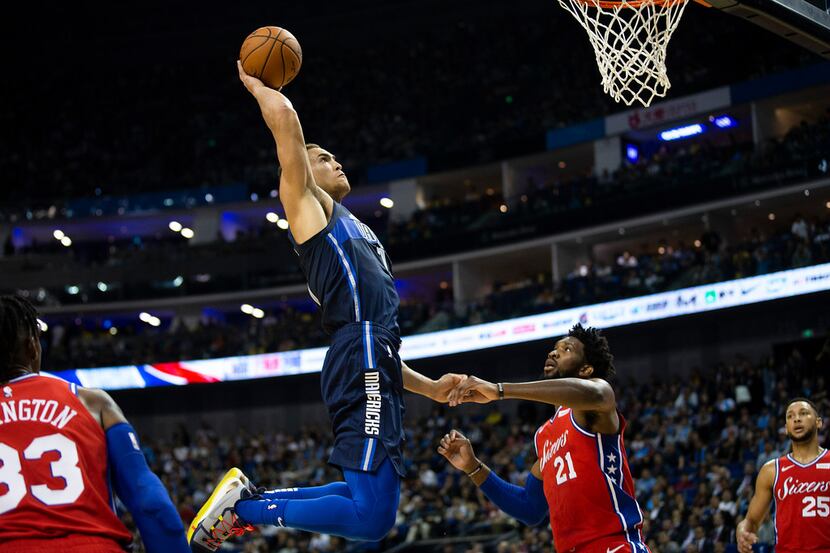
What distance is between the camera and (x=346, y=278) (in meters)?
5.52

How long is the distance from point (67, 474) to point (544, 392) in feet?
8.73

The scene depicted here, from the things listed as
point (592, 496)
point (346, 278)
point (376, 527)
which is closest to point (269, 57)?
point (346, 278)

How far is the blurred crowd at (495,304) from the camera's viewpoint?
26.1 meters

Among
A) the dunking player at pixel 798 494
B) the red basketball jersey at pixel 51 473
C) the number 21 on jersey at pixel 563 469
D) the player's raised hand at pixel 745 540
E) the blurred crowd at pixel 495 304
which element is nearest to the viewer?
the red basketball jersey at pixel 51 473

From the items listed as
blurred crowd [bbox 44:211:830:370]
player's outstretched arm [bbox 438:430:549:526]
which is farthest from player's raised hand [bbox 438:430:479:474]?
blurred crowd [bbox 44:211:830:370]

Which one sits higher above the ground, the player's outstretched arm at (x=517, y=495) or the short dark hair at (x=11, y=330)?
the short dark hair at (x=11, y=330)

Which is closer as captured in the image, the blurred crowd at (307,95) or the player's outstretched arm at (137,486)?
the player's outstretched arm at (137,486)

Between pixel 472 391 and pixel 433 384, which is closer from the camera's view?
pixel 472 391

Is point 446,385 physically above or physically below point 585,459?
above

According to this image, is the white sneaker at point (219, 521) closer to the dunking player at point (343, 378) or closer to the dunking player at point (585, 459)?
the dunking player at point (343, 378)

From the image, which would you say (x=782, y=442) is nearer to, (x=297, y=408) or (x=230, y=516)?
(x=230, y=516)

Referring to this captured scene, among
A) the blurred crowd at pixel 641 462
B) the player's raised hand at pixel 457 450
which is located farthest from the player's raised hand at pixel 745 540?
the blurred crowd at pixel 641 462

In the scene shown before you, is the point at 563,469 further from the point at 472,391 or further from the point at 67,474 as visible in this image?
the point at 67,474

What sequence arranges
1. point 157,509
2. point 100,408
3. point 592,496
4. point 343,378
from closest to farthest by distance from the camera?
1. point 157,509
2. point 100,408
3. point 343,378
4. point 592,496
